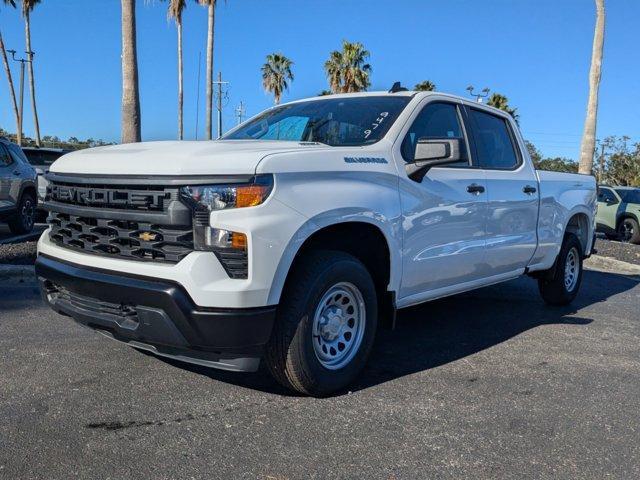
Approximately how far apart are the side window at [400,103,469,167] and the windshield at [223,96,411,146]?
0.17 metres

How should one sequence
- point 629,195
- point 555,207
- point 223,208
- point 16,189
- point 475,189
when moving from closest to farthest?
point 223,208 < point 475,189 < point 555,207 < point 16,189 < point 629,195

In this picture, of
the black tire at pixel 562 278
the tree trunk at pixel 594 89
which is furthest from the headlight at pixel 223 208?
the tree trunk at pixel 594 89

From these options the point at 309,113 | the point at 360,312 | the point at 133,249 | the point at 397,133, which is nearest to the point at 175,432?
the point at 133,249

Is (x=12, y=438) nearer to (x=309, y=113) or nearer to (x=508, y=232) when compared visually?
(x=309, y=113)

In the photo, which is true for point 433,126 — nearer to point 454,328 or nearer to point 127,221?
point 454,328

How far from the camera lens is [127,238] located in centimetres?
335

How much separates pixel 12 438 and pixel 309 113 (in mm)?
3111

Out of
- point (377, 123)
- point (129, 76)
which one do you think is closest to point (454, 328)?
point (377, 123)

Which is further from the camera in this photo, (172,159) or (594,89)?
(594,89)

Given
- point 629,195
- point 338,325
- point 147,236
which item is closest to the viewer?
point 147,236

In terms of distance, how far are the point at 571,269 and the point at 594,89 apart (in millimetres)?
10467

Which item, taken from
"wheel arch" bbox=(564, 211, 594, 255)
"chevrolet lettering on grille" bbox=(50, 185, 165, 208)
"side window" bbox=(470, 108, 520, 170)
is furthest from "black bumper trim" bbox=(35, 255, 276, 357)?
"wheel arch" bbox=(564, 211, 594, 255)

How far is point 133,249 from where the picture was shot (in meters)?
3.34

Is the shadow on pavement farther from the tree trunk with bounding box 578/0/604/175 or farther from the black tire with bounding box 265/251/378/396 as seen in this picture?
the tree trunk with bounding box 578/0/604/175
